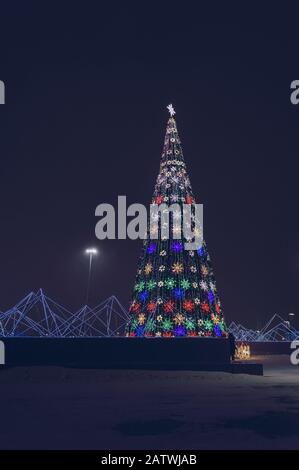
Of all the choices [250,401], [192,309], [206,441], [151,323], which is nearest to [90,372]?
[151,323]

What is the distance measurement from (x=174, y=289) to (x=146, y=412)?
55.1 ft

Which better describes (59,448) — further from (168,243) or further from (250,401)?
(168,243)

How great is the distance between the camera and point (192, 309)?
31.6m

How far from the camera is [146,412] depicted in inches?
595

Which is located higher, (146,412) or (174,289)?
(174,289)

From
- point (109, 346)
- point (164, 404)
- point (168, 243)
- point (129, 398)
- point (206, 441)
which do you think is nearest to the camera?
point (206, 441)

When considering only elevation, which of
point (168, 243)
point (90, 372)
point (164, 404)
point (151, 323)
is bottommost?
point (164, 404)

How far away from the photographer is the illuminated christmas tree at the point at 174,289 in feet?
103

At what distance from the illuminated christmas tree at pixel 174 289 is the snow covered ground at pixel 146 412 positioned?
558 centimetres

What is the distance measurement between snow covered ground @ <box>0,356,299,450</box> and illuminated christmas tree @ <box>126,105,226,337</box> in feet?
18.3

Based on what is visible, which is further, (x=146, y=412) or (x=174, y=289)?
(x=174, y=289)

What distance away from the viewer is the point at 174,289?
Result: 3177 cm

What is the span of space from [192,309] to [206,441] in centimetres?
2058
